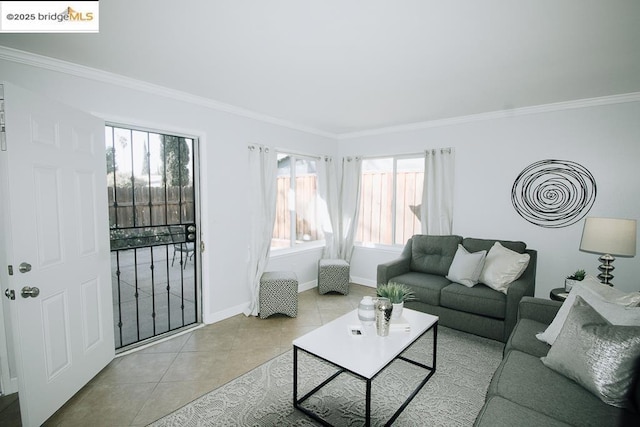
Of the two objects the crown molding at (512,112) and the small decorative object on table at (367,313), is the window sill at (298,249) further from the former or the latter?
the small decorative object on table at (367,313)

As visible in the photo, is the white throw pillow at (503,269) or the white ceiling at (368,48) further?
the white throw pillow at (503,269)

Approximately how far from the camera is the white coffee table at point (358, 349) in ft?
5.85

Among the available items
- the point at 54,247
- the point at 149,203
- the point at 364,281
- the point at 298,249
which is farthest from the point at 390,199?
the point at 54,247

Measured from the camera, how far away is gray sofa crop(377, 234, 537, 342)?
2846 millimetres

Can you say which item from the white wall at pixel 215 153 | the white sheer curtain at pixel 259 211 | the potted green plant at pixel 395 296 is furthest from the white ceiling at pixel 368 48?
the potted green plant at pixel 395 296

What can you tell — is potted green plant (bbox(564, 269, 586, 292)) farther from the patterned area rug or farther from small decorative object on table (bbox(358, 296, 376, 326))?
small decorative object on table (bbox(358, 296, 376, 326))

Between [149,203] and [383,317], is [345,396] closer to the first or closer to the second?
[383,317]

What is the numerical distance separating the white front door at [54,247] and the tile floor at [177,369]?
153mm

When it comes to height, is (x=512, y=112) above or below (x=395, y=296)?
above

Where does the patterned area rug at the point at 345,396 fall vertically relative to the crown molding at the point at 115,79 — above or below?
below

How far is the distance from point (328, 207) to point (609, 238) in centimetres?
338

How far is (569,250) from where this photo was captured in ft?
11.1

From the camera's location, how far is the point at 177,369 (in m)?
2.54

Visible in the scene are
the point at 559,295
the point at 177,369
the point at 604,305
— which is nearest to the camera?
the point at 604,305
